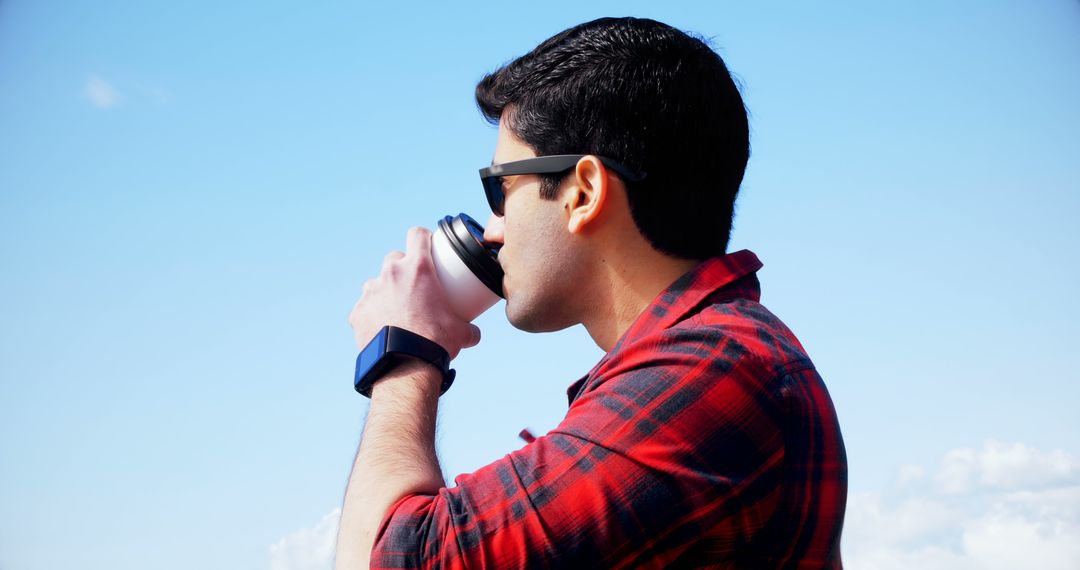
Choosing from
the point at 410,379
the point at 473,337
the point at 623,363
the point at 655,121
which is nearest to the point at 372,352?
the point at 410,379

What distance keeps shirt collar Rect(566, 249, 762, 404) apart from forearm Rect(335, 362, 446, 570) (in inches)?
19.5

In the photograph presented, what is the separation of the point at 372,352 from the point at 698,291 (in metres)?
1.05

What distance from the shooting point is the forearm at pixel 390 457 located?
8.01ft

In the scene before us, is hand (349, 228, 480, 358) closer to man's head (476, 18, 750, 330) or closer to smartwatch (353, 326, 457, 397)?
smartwatch (353, 326, 457, 397)

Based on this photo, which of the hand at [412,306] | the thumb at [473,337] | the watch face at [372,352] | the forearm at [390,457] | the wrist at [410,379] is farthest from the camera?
the thumb at [473,337]

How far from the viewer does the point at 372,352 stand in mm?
3094

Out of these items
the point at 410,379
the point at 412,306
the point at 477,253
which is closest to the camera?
the point at 410,379

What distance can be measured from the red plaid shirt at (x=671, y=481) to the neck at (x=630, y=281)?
441 millimetres

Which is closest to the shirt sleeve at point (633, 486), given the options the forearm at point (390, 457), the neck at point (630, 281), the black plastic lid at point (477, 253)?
the forearm at point (390, 457)

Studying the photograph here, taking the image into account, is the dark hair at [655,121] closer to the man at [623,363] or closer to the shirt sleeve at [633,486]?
the man at [623,363]

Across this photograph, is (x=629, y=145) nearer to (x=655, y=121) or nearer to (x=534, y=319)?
(x=655, y=121)

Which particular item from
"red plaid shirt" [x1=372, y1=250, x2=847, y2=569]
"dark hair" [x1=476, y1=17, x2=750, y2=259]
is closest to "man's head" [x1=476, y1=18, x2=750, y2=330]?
"dark hair" [x1=476, y1=17, x2=750, y2=259]

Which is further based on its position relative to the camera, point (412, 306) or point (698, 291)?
point (412, 306)

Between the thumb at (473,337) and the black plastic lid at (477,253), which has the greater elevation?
the black plastic lid at (477,253)
